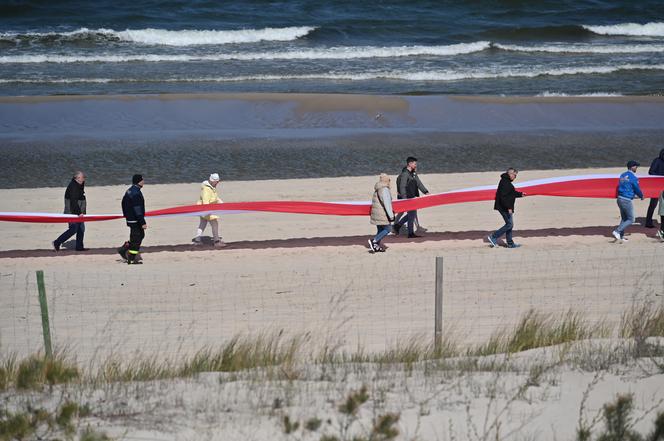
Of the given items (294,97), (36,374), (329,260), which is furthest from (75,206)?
(294,97)

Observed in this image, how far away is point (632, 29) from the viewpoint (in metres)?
44.8

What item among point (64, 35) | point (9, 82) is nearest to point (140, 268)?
point (9, 82)

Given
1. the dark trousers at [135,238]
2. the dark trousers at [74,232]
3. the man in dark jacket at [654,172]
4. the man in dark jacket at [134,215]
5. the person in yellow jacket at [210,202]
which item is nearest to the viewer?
the man in dark jacket at [134,215]

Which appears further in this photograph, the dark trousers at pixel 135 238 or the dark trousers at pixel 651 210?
the dark trousers at pixel 651 210

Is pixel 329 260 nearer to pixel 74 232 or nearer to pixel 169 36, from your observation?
pixel 74 232

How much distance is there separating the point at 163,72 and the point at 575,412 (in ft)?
90.5

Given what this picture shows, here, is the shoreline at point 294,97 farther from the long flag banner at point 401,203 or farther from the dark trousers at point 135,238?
the dark trousers at point 135,238

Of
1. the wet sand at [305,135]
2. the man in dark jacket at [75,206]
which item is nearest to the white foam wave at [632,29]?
the wet sand at [305,135]

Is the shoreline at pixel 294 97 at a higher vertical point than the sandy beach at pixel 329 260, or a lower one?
higher

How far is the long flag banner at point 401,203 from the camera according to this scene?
14.8m

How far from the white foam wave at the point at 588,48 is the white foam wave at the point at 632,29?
3.78 metres

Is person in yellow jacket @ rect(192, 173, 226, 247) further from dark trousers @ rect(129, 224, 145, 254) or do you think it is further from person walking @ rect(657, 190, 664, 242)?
person walking @ rect(657, 190, 664, 242)

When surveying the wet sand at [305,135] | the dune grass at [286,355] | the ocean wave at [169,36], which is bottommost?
the dune grass at [286,355]

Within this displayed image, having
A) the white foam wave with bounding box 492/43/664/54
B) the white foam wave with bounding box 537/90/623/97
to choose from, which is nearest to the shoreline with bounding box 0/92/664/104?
the white foam wave with bounding box 537/90/623/97
